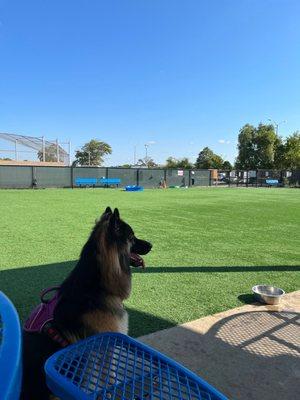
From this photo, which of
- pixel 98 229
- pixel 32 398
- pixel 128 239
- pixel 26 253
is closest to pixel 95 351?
pixel 32 398

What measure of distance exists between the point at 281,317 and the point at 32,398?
2935mm

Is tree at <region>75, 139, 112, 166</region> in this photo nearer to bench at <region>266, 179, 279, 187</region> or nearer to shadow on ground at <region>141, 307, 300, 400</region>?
bench at <region>266, 179, 279, 187</region>

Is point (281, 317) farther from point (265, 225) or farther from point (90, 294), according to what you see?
point (265, 225)

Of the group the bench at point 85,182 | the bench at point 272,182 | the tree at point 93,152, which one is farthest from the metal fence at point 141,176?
the tree at point 93,152

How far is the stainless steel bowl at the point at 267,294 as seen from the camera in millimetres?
4148

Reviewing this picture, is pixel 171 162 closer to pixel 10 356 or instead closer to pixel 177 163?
pixel 177 163

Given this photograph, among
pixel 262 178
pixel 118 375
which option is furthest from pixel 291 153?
pixel 118 375

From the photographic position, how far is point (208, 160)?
260 feet

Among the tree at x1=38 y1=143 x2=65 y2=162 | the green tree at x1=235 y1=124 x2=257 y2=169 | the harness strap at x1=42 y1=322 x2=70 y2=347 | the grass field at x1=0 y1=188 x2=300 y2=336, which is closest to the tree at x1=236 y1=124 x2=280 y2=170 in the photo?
the green tree at x1=235 y1=124 x2=257 y2=169

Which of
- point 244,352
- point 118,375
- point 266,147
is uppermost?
point 266,147

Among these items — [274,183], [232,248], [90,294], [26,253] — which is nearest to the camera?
[90,294]

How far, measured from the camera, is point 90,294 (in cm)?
230

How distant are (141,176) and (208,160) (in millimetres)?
47507

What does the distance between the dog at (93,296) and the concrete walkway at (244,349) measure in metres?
0.85
